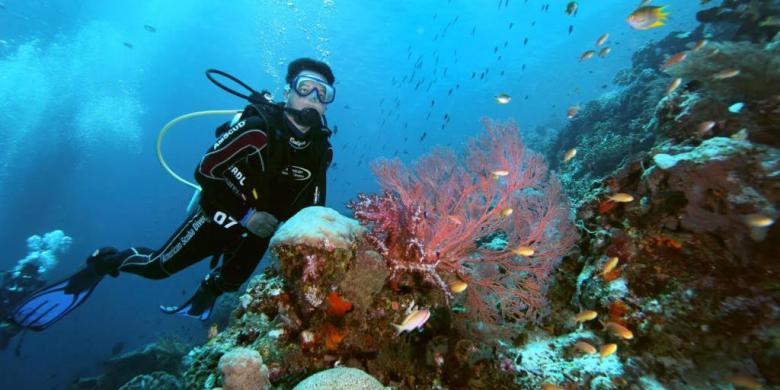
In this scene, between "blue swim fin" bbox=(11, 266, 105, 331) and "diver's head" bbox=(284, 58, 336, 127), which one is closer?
"diver's head" bbox=(284, 58, 336, 127)

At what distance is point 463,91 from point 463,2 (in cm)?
3208

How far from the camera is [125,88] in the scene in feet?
216

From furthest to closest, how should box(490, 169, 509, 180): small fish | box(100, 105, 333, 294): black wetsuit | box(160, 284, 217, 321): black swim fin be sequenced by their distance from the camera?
box(160, 284, 217, 321): black swim fin < box(100, 105, 333, 294): black wetsuit < box(490, 169, 509, 180): small fish

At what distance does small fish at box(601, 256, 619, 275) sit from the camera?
2.76 m

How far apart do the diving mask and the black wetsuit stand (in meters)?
0.51

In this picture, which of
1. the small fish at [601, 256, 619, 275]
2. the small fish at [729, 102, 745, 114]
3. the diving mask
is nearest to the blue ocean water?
the diving mask

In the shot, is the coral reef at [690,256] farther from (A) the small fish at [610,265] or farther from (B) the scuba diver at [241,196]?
(B) the scuba diver at [241,196]

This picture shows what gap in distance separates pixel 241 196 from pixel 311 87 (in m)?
1.69

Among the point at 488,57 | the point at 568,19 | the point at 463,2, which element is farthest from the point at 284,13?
the point at 568,19

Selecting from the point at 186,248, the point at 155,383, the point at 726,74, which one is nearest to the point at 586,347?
the point at 726,74

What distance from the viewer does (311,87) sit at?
4695mm

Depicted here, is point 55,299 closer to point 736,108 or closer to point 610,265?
point 610,265

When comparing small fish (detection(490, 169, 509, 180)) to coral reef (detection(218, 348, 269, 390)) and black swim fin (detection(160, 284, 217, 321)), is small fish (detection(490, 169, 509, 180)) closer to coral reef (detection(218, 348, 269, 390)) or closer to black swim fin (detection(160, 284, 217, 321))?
coral reef (detection(218, 348, 269, 390))

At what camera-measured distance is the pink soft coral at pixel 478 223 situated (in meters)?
2.91
